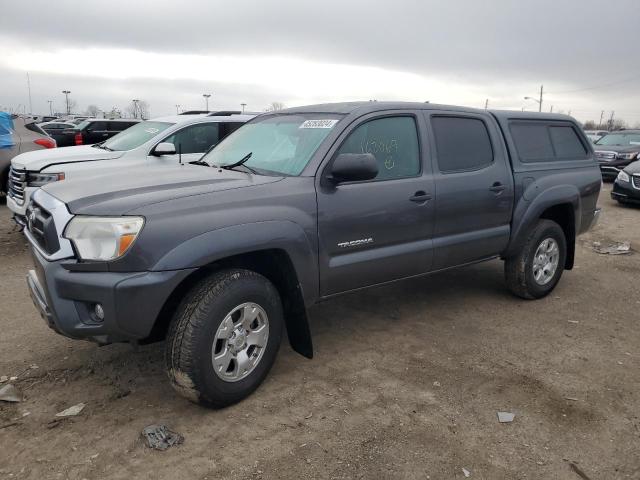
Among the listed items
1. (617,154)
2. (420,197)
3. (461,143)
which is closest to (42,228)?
(420,197)

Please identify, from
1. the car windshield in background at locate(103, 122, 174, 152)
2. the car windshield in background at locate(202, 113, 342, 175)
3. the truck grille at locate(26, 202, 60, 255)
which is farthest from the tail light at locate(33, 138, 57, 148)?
the truck grille at locate(26, 202, 60, 255)

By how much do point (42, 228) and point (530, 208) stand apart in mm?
3998

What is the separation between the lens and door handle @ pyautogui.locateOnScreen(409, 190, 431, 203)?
3.90m

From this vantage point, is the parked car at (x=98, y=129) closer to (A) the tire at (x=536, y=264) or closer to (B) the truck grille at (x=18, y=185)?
(B) the truck grille at (x=18, y=185)

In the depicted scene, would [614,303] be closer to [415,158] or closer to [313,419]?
[415,158]

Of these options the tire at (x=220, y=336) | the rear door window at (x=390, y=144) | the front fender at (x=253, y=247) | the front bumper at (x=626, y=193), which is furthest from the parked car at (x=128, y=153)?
the front bumper at (x=626, y=193)

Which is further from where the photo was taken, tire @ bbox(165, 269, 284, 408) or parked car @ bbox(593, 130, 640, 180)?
parked car @ bbox(593, 130, 640, 180)

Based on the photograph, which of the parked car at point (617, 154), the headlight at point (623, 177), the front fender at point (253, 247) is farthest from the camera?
the parked car at point (617, 154)

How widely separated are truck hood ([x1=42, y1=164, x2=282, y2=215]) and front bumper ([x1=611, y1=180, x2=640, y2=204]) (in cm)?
1007

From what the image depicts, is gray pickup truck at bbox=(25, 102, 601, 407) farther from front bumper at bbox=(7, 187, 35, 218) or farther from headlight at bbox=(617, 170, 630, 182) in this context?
headlight at bbox=(617, 170, 630, 182)

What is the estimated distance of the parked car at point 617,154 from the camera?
1453cm

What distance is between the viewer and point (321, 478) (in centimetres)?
256

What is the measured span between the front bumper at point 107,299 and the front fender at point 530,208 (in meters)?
3.20

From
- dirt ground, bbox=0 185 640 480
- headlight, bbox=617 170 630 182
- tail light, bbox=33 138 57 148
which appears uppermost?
tail light, bbox=33 138 57 148
